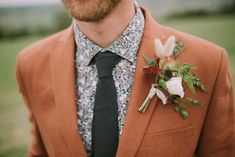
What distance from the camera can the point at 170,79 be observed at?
7.12 feet

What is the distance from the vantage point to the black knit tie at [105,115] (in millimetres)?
2143

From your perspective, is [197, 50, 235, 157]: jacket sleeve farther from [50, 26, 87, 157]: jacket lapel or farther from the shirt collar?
[50, 26, 87, 157]: jacket lapel

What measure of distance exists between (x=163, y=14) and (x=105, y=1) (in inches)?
182

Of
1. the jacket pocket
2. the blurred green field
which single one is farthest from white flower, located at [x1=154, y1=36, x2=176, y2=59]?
the blurred green field

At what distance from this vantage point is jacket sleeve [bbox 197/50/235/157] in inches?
89.1

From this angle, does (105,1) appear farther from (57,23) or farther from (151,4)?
(57,23)

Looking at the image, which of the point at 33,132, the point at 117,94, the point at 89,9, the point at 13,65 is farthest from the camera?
the point at 13,65

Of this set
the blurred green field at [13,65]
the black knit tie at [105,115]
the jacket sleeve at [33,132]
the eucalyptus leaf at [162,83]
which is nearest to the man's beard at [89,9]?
the black knit tie at [105,115]

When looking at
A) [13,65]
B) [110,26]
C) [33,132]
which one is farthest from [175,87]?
[13,65]

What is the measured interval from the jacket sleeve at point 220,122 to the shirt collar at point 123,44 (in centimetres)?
46

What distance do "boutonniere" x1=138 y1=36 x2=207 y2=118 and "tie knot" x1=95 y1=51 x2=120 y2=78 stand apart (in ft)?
0.55

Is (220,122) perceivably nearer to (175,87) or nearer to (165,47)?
(175,87)

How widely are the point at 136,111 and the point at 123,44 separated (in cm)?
36

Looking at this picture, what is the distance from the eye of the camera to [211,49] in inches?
90.9
